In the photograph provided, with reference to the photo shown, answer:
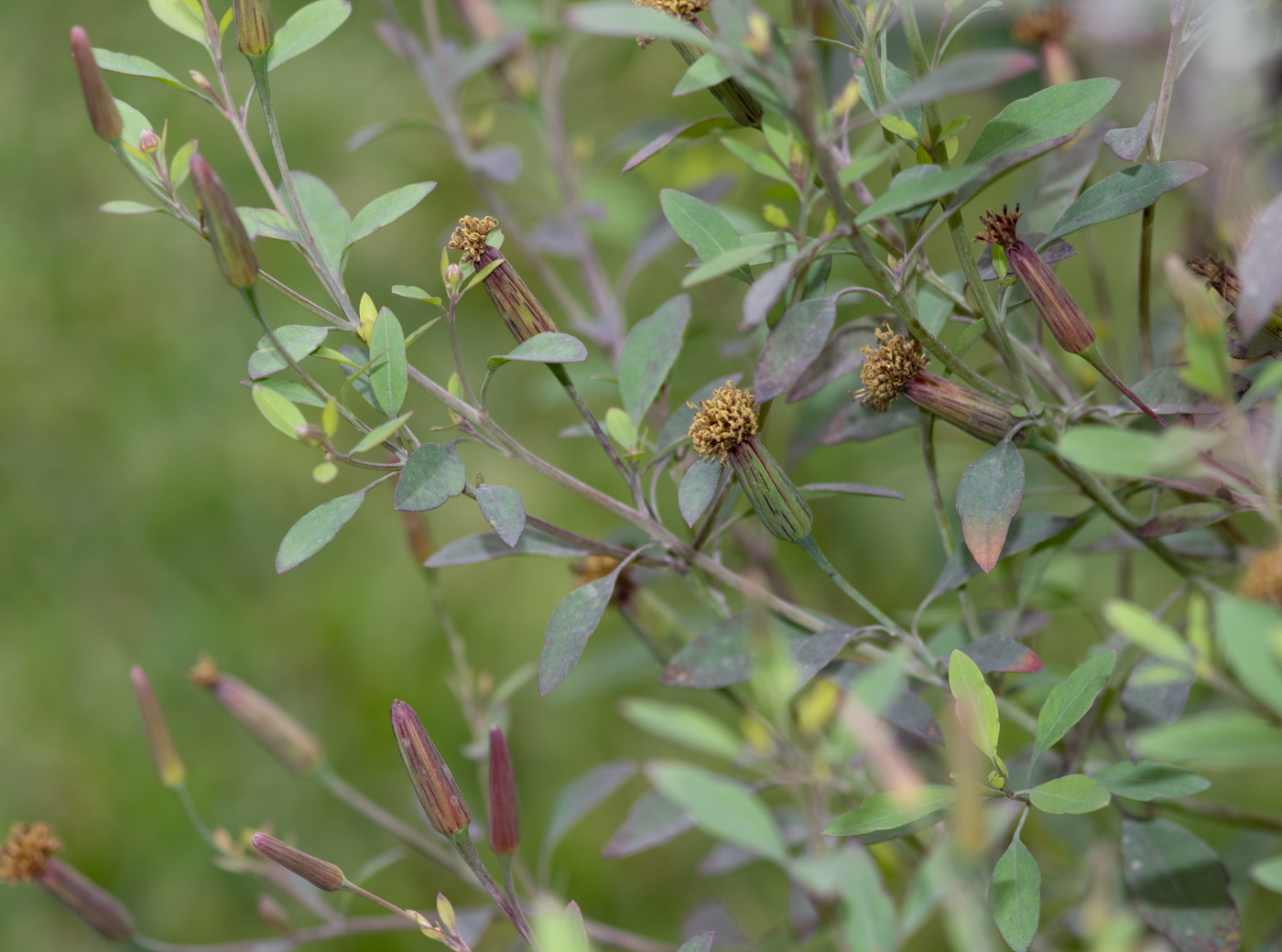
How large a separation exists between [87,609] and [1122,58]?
3.33ft

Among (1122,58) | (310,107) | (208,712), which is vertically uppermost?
(310,107)

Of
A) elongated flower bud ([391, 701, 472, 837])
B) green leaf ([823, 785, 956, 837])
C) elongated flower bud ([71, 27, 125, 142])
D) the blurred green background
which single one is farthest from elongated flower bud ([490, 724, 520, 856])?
the blurred green background

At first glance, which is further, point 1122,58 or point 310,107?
point 310,107

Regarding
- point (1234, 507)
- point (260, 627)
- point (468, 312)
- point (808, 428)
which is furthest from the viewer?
point (468, 312)

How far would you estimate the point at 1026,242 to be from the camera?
369mm

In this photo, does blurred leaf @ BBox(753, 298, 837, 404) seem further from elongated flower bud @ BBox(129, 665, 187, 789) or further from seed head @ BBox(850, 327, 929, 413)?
elongated flower bud @ BBox(129, 665, 187, 789)

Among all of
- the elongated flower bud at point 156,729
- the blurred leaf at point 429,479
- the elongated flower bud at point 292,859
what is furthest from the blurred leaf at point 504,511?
the elongated flower bud at point 156,729

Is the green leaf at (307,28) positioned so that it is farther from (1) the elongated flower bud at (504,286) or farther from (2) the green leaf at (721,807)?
(2) the green leaf at (721,807)

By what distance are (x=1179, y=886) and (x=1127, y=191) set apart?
10.4 inches

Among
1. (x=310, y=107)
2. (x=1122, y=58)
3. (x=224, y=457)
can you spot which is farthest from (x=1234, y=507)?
(x=310, y=107)

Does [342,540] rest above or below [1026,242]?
below

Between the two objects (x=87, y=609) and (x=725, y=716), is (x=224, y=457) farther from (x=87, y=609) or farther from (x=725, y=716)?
(x=725, y=716)

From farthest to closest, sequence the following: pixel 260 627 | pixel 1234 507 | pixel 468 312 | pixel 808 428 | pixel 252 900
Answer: pixel 468 312
pixel 260 627
pixel 252 900
pixel 808 428
pixel 1234 507

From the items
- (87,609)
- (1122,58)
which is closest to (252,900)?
(87,609)
